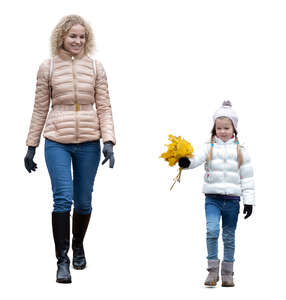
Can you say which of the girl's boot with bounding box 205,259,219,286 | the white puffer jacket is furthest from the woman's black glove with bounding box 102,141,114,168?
the girl's boot with bounding box 205,259,219,286

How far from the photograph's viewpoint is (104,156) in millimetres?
9109

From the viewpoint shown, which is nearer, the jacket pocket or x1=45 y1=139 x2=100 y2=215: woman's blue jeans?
the jacket pocket

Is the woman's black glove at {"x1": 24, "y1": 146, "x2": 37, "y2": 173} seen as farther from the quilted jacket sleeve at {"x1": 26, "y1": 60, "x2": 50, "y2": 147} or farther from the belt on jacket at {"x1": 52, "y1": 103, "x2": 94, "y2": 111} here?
the belt on jacket at {"x1": 52, "y1": 103, "x2": 94, "y2": 111}

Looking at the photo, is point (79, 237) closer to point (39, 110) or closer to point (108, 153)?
point (108, 153)

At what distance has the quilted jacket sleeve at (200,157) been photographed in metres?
8.69

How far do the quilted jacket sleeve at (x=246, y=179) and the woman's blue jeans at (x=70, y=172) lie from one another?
5.11ft

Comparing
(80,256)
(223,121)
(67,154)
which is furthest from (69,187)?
(223,121)

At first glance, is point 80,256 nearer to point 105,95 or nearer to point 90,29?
point 105,95

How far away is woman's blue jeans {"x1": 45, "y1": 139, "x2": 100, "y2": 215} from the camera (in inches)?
352

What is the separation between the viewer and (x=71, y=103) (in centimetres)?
914

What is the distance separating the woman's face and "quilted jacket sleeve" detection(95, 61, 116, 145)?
12.0 inches

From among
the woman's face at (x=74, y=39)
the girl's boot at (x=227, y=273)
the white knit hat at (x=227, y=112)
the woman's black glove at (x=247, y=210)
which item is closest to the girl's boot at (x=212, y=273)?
the girl's boot at (x=227, y=273)

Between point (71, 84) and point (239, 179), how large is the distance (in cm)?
197

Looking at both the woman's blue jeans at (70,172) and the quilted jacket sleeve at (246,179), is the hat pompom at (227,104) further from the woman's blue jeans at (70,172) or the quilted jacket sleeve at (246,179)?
the woman's blue jeans at (70,172)
